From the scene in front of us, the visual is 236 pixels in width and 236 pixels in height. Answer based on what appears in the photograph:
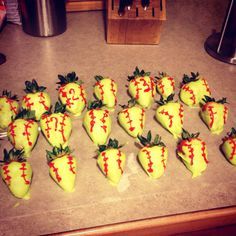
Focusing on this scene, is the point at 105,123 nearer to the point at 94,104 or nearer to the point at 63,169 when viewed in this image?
the point at 94,104

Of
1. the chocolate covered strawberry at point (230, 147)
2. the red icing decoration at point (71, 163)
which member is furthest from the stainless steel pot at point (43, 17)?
the chocolate covered strawberry at point (230, 147)

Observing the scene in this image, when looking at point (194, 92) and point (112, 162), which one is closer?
point (112, 162)

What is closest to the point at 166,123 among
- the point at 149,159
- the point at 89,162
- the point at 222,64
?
the point at 149,159

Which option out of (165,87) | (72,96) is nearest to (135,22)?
(165,87)

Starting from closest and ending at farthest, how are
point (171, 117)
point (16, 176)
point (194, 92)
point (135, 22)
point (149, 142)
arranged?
point (16, 176), point (149, 142), point (171, 117), point (194, 92), point (135, 22)

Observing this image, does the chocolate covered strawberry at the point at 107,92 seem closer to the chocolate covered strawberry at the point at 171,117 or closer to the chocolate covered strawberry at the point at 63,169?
the chocolate covered strawberry at the point at 171,117

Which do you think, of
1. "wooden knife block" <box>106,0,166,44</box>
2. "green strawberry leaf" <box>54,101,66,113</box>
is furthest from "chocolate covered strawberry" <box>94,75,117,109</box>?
"wooden knife block" <box>106,0,166,44</box>
